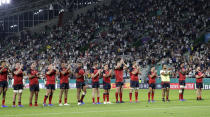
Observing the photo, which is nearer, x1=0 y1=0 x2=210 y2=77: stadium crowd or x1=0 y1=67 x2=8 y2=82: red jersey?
x1=0 y1=67 x2=8 y2=82: red jersey

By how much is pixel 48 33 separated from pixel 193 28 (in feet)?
105

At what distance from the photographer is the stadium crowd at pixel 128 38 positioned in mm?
50719

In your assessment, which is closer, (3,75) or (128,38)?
(3,75)

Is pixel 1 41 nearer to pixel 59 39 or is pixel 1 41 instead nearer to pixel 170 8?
pixel 59 39

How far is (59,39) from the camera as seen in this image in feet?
229

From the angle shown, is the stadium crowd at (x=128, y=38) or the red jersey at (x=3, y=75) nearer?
the red jersey at (x=3, y=75)

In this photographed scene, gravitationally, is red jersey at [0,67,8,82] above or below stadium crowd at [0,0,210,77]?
below

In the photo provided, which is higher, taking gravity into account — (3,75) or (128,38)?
(128,38)

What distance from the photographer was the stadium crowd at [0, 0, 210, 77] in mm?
50719

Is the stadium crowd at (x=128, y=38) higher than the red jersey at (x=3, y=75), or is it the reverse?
the stadium crowd at (x=128, y=38)

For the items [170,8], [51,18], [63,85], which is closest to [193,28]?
[170,8]

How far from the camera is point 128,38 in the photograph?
5881 centimetres

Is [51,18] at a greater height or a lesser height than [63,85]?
greater

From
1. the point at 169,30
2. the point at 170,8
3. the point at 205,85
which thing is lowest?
the point at 205,85
